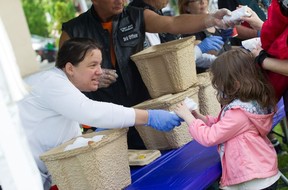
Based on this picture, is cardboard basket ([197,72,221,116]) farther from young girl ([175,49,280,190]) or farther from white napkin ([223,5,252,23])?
young girl ([175,49,280,190])

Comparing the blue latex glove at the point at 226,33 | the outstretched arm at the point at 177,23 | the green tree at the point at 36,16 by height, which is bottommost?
the green tree at the point at 36,16

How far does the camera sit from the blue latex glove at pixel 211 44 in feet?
10.7

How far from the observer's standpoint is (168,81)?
269 centimetres

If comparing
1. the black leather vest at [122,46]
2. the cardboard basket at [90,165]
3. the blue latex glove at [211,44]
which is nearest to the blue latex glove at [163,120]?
the cardboard basket at [90,165]

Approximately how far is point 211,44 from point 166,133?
972 mm

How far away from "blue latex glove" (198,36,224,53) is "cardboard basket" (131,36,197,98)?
21.8 inches

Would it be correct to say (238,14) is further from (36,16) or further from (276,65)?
Result: (36,16)

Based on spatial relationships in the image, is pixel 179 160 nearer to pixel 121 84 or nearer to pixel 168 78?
pixel 168 78

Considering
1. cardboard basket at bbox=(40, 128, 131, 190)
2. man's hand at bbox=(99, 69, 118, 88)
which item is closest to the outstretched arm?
man's hand at bbox=(99, 69, 118, 88)

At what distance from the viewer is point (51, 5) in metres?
18.5

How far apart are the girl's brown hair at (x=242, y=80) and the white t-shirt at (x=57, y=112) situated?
436 millimetres

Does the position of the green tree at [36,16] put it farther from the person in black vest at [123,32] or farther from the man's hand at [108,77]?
the man's hand at [108,77]

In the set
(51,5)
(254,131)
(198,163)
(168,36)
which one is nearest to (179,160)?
(198,163)

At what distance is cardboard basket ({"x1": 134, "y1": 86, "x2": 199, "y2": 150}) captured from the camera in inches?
99.7
